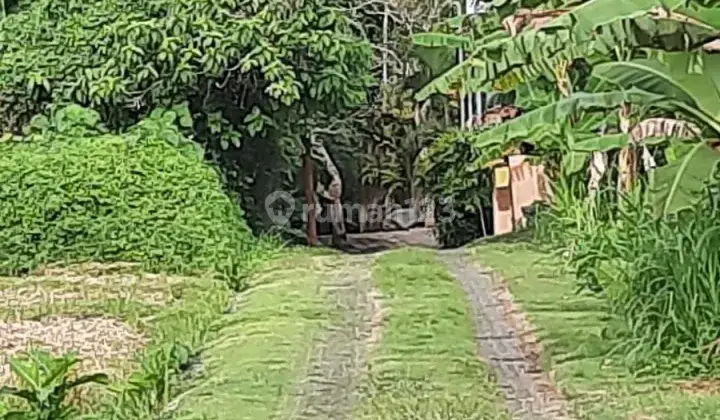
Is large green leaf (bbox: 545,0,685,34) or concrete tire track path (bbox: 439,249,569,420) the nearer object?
large green leaf (bbox: 545,0,685,34)

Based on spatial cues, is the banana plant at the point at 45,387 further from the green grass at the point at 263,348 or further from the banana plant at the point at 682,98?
the banana plant at the point at 682,98

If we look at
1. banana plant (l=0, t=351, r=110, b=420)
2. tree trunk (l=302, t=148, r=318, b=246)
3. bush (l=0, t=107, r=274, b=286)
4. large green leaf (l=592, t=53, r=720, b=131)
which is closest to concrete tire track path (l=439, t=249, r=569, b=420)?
large green leaf (l=592, t=53, r=720, b=131)

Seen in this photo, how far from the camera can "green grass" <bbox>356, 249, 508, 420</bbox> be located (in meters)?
5.18

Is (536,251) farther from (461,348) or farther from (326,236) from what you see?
(326,236)

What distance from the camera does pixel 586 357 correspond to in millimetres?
6090

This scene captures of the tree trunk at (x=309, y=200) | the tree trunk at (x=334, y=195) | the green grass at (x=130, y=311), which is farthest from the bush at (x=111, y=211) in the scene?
the tree trunk at (x=334, y=195)

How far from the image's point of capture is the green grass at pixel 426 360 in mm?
5180

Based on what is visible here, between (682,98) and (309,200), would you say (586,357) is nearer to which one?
(682,98)

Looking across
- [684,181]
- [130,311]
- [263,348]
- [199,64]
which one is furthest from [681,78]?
[199,64]

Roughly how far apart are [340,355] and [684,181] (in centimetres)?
206

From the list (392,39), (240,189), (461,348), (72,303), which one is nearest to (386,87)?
(392,39)

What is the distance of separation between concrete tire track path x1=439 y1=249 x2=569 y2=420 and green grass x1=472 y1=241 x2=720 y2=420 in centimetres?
9

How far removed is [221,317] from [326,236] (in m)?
9.51

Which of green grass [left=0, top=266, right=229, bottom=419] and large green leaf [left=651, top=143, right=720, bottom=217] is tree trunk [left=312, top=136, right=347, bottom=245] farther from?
large green leaf [left=651, top=143, right=720, bottom=217]
